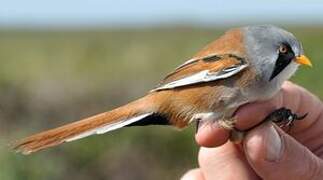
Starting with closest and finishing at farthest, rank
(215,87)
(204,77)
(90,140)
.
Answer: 1. (215,87)
2. (204,77)
3. (90,140)

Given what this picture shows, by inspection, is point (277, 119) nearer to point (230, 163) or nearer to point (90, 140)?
point (230, 163)

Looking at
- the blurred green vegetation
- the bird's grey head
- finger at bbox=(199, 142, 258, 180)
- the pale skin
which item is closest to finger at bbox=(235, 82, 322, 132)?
the pale skin

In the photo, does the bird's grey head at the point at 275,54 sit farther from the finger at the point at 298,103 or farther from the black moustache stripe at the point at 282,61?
the finger at the point at 298,103

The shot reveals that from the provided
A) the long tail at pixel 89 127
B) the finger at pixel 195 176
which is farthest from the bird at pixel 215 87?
the finger at pixel 195 176

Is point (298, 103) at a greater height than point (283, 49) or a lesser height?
lesser

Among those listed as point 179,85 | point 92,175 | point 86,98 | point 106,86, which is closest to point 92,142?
point 92,175

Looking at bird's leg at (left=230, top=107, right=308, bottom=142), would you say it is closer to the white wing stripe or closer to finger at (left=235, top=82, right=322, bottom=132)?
finger at (left=235, top=82, right=322, bottom=132)

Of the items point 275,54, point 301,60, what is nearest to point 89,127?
point 275,54

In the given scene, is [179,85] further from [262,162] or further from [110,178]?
[110,178]
